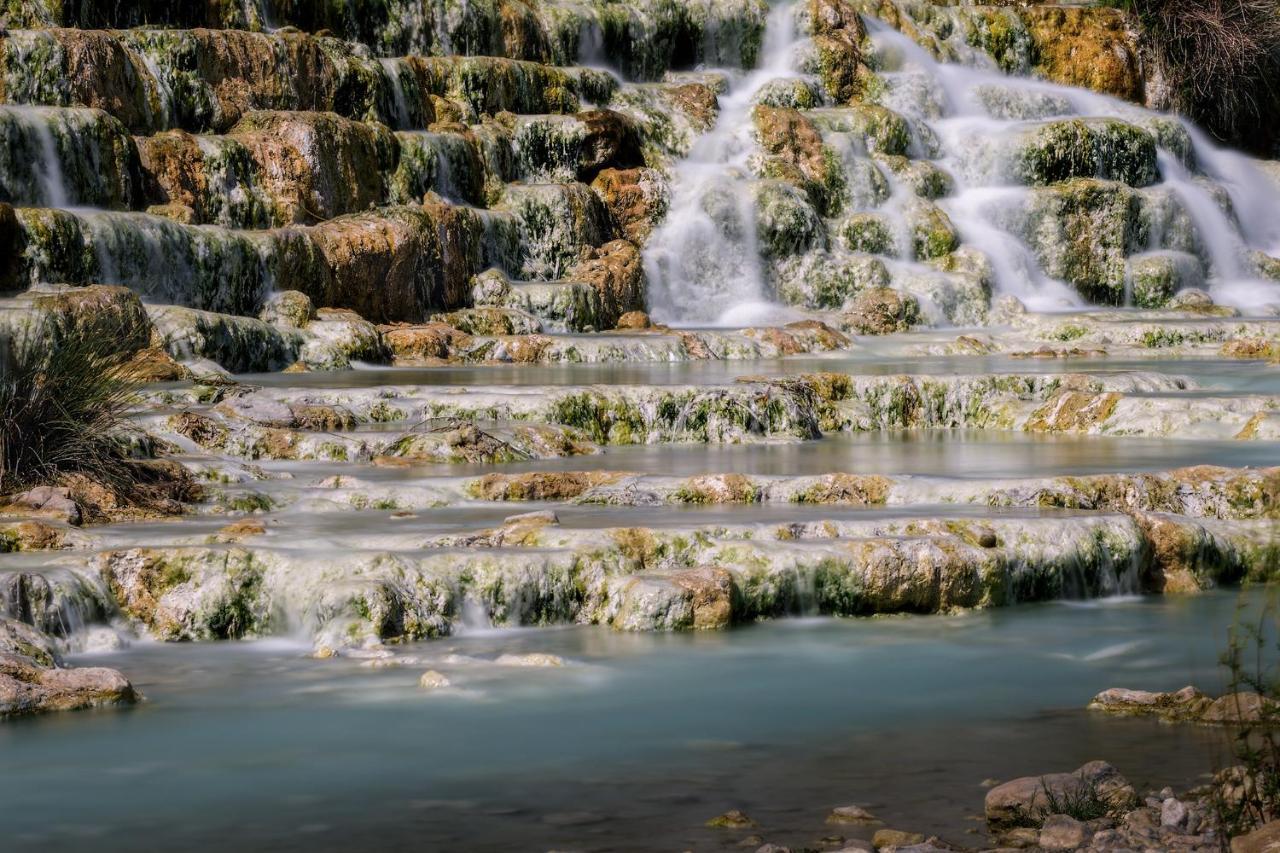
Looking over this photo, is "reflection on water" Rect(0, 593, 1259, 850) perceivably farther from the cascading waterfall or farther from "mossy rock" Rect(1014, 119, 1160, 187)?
"mossy rock" Rect(1014, 119, 1160, 187)

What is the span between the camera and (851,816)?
4.99m

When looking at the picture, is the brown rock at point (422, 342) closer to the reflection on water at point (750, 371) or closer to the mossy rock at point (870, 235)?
the reflection on water at point (750, 371)

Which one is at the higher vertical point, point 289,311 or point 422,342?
point 289,311

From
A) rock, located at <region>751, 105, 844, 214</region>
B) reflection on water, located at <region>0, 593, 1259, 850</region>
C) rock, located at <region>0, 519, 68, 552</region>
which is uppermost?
rock, located at <region>751, 105, 844, 214</region>

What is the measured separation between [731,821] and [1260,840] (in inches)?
59.1

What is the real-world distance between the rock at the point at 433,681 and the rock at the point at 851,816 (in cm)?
217

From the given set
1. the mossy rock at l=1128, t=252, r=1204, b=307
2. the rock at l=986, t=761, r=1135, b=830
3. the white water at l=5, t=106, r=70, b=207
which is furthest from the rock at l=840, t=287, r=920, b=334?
the rock at l=986, t=761, r=1135, b=830

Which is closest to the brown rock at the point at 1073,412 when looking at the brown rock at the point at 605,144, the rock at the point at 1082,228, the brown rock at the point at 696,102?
the brown rock at the point at 605,144

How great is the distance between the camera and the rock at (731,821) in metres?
4.97

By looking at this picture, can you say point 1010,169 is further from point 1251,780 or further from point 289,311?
point 1251,780

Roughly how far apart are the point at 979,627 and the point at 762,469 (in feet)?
12.2

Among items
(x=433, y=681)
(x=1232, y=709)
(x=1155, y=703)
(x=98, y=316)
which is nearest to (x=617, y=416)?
(x=98, y=316)

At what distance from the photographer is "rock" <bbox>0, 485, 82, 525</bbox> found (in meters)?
9.03

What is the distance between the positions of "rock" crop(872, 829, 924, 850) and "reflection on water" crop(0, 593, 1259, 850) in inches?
6.7
